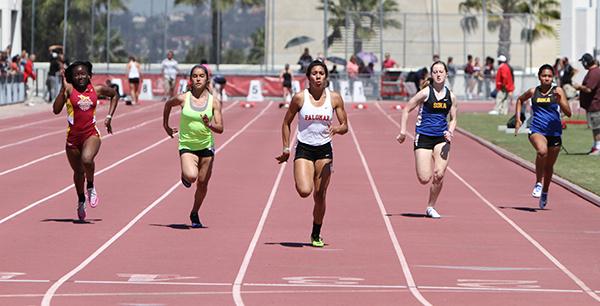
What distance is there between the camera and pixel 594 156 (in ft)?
93.0

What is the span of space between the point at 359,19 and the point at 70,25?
1364 centimetres

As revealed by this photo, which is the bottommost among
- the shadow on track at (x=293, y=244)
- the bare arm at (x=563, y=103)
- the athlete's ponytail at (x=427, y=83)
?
the shadow on track at (x=293, y=244)

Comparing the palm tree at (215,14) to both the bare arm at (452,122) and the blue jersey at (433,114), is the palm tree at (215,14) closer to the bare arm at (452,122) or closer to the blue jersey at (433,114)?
the bare arm at (452,122)

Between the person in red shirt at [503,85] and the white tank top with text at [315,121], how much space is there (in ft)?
96.8

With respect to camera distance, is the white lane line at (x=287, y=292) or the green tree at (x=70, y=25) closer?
the white lane line at (x=287, y=292)

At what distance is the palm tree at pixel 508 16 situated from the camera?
7018 cm

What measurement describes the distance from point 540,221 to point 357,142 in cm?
1571

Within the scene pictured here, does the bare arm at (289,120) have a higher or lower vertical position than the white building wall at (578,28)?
lower

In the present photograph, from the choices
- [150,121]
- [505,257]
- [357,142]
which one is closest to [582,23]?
[150,121]

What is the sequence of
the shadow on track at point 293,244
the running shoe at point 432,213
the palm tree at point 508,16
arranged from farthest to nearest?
the palm tree at point 508,16, the running shoe at point 432,213, the shadow on track at point 293,244

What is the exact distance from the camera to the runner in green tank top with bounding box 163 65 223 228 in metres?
16.0

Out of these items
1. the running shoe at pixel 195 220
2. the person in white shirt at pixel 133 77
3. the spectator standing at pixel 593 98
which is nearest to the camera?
the running shoe at pixel 195 220

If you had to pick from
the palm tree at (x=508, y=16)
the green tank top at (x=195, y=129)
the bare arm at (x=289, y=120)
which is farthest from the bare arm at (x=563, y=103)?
the palm tree at (x=508, y=16)

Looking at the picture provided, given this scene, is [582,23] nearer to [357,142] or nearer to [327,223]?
[357,142]
